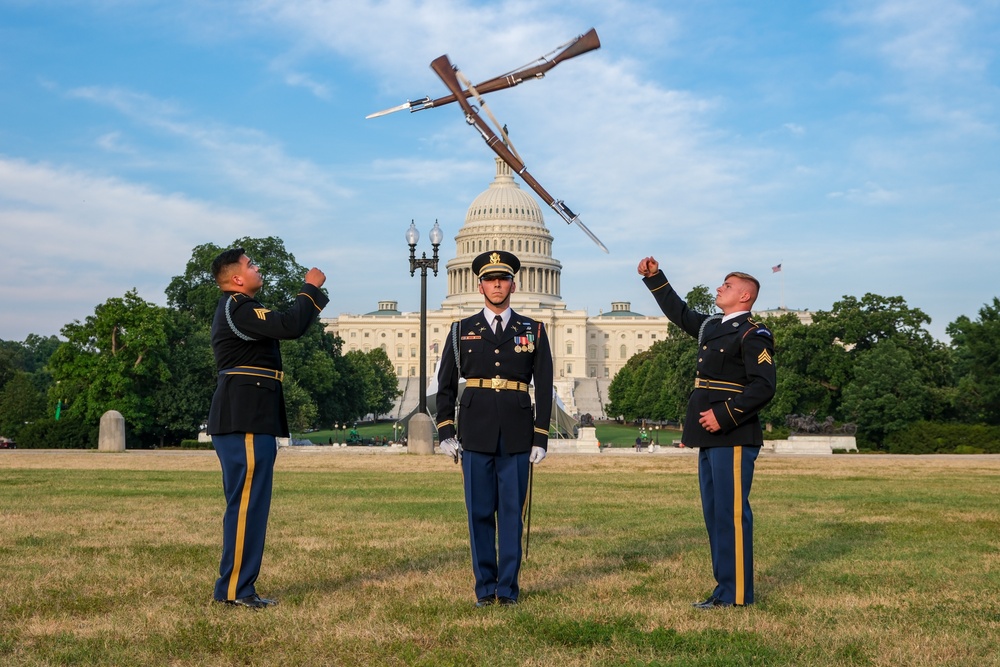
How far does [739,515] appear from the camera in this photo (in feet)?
24.0

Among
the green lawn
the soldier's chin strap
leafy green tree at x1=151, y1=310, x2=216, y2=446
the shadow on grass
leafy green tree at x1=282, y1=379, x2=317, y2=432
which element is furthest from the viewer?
leafy green tree at x1=282, y1=379, x2=317, y2=432

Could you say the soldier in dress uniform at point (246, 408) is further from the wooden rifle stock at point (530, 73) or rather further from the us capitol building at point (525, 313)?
the us capitol building at point (525, 313)

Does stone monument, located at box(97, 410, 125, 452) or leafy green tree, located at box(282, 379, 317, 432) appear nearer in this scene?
stone monument, located at box(97, 410, 125, 452)

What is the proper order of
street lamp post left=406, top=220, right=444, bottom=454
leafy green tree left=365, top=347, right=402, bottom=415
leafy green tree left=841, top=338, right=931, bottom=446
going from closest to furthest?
street lamp post left=406, top=220, right=444, bottom=454 < leafy green tree left=841, top=338, right=931, bottom=446 < leafy green tree left=365, top=347, right=402, bottom=415

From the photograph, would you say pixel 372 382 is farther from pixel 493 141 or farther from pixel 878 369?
pixel 493 141

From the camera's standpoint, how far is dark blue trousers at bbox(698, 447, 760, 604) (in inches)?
282

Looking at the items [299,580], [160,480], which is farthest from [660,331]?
[299,580]

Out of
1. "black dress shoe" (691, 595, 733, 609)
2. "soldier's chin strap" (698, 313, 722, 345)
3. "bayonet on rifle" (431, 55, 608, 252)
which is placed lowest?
"black dress shoe" (691, 595, 733, 609)

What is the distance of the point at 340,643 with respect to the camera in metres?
5.96

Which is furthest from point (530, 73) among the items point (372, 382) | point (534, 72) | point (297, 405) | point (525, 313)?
point (525, 313)

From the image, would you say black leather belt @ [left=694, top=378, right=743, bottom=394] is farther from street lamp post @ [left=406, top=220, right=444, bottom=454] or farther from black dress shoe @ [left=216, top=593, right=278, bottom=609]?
street lamp post @ [left=406, top=220, right=444, bottom=454]

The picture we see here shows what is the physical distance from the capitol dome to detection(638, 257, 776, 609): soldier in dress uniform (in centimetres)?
13033

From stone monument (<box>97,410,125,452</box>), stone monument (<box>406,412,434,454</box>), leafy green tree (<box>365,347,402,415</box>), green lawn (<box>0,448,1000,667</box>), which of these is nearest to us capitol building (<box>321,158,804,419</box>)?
leafy green tree (<box>365,347,402,415</box>)

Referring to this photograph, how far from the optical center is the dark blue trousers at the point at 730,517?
7.17 metres
